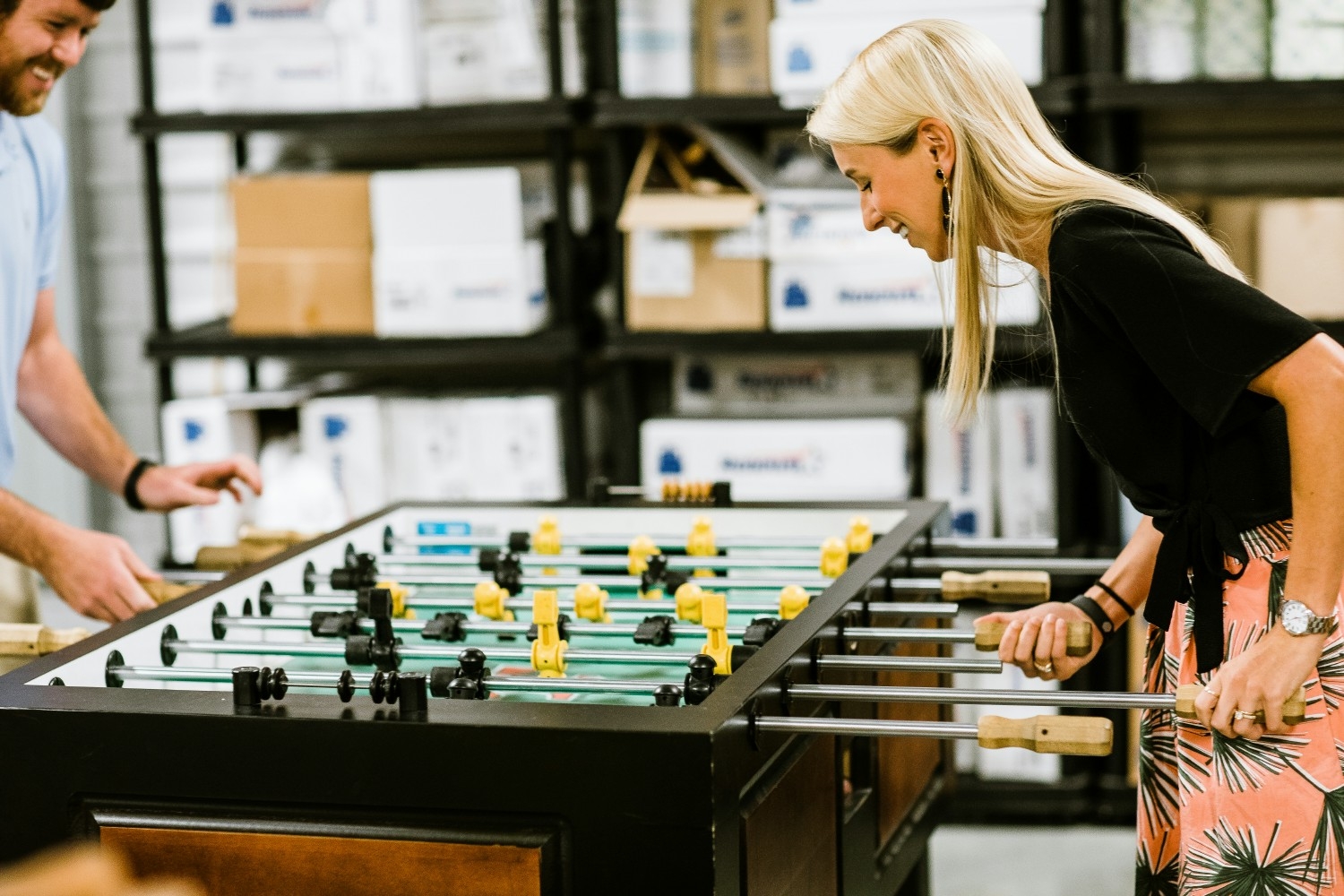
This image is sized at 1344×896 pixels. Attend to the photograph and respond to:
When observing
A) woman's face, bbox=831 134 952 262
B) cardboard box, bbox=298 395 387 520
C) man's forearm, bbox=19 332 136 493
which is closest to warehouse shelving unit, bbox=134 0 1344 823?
cardboard box, bbox=298 395 387 520

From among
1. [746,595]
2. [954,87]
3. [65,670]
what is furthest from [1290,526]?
[65,670]

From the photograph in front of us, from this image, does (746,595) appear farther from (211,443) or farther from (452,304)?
(211,443)

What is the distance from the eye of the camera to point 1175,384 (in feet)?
4.46

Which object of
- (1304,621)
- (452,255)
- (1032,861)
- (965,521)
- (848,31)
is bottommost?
(1032,861)

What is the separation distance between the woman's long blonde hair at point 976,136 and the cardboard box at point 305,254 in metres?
1.90

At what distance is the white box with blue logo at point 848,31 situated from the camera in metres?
2.99

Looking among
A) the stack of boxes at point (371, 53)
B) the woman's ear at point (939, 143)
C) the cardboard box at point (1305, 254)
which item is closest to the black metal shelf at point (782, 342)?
the cardboard box at point (1305, 254)

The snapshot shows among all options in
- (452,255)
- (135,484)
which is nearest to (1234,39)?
(452,255)

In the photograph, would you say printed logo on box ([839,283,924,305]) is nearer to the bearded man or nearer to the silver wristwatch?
the bearded man

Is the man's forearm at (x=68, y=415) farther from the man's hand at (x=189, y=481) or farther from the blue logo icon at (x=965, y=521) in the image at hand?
the blue logo icon at (x=965, y=521)

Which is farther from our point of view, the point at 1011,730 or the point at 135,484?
the point at 135,484

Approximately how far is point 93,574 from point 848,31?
1.78 metres

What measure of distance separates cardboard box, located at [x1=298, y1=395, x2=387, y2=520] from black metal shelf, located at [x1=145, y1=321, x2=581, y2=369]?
0.10 meters

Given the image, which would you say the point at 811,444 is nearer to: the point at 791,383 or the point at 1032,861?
the point at 791,383
